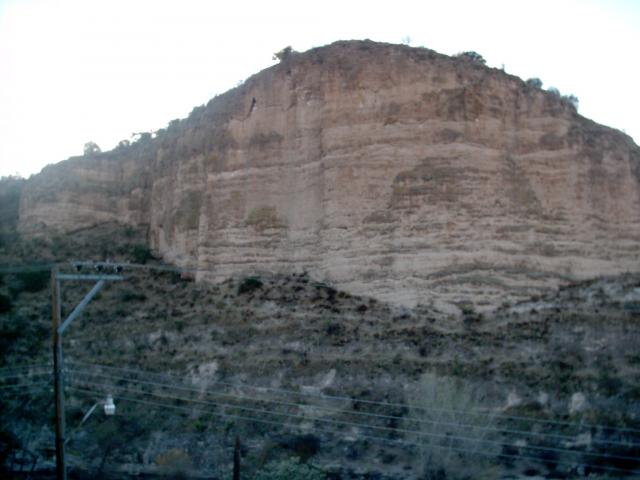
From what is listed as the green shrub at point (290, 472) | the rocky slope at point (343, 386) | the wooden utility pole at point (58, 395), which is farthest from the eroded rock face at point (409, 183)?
the wooden utility pole at point (58, 395)

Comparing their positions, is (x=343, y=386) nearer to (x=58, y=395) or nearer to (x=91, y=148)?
(x=58, y=395)

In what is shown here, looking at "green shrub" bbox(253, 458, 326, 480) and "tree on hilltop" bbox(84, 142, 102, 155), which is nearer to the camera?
"green shrub" bbox(253, 458, 326, 480)

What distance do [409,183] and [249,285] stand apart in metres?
6.35

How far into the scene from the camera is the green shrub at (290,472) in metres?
24.5

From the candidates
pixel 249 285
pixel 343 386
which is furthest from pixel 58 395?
pixel 249 285

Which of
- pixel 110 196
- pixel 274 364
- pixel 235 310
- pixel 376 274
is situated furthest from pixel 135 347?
pixel 110 196

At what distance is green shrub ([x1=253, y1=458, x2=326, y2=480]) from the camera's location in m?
24.5

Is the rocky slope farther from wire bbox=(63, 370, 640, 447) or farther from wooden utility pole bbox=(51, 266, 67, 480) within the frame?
wooden utility pole bbox=(51, 266, 67, 480)

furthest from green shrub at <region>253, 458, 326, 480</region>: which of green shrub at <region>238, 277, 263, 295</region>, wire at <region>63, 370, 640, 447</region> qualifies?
green shrub at <region>238, 277, 263, 295</region>

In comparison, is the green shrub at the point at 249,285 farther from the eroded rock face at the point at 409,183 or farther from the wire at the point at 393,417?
the wire at the point at 393,417

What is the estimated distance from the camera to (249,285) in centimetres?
3434

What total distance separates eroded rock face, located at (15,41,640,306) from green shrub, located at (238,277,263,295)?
1.87 feet

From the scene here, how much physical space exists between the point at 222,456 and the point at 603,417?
9.92 metres

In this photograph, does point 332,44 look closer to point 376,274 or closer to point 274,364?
point 376,274
